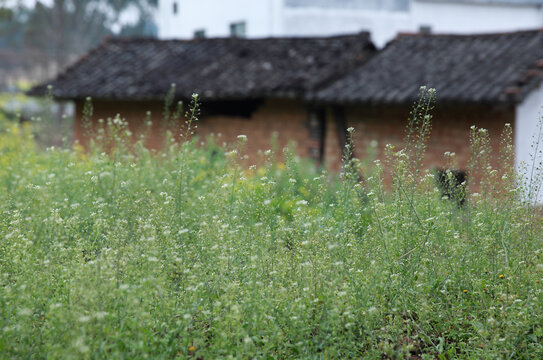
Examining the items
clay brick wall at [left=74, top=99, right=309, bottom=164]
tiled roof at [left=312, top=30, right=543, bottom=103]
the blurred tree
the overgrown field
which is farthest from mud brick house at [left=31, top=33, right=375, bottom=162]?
the blurred tree

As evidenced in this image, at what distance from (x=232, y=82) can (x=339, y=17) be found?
30.6ft

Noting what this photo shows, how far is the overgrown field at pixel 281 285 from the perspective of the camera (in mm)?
3182

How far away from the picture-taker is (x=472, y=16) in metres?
23.9

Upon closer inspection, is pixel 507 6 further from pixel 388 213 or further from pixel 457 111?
pixel 388 213

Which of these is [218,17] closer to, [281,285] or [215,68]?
[215,68]

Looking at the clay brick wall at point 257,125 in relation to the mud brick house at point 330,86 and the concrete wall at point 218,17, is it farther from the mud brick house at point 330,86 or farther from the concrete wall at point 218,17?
the concrete wall at point 218,17

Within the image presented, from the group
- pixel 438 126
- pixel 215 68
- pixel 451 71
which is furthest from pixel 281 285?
pixel 215 68

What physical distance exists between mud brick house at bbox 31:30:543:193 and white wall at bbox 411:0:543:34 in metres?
10.4

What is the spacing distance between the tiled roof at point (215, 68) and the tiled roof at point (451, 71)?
1.83ft

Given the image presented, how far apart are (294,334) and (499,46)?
354 inches

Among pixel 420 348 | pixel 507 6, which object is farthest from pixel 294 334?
pixel 507 6

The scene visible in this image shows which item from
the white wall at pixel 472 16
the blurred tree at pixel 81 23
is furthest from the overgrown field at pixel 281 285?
the blurred tree at pixel 81 23

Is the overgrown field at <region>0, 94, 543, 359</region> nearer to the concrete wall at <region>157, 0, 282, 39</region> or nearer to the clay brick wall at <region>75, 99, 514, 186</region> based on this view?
the clay brick wall at <region>75, 99, 514, 186</region>

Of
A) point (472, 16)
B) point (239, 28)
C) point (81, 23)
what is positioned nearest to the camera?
point (239, 28)
